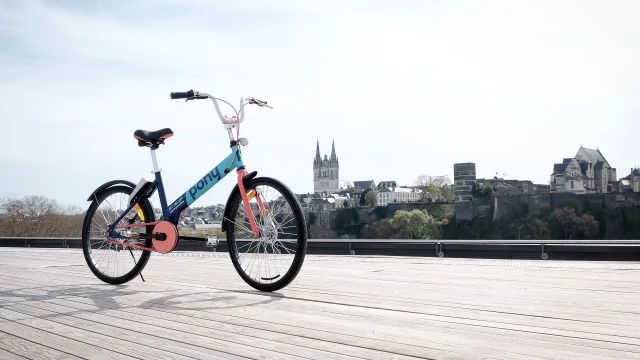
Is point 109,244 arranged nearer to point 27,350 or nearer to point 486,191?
point 27,350

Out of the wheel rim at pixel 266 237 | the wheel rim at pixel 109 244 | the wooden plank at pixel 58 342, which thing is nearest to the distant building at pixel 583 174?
the wheel rim at pixel 109 244

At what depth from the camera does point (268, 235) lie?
12.3ft

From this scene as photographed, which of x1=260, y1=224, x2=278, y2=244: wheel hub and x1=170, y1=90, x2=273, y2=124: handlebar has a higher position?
x1=170, y1=90, x2=273, y2=124: handlebar

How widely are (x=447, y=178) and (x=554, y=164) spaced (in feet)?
88.0

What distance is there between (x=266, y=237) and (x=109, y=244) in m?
1.45

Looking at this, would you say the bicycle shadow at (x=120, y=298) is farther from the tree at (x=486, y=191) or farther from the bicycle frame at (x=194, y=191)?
the tree at (x=486, y=191)

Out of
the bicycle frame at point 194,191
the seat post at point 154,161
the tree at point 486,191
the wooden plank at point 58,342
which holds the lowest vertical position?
the wooden plank at point 58,342

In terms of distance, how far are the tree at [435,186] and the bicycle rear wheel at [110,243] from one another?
106587 mm

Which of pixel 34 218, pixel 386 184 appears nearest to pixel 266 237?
pixel 34 218

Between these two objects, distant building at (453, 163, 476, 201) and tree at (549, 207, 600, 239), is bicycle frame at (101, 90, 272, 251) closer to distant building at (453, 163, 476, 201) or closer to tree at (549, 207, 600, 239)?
tree at (549, 207, 600, 239)

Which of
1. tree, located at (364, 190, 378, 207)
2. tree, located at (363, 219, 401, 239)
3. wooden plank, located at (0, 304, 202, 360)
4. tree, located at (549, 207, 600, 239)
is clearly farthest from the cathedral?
wooden plank, located at (0, 304, 202, 360)

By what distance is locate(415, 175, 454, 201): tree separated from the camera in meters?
110

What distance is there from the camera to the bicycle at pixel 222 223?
3.71 meters

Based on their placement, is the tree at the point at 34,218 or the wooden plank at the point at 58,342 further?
the tree at the point at 34,218
